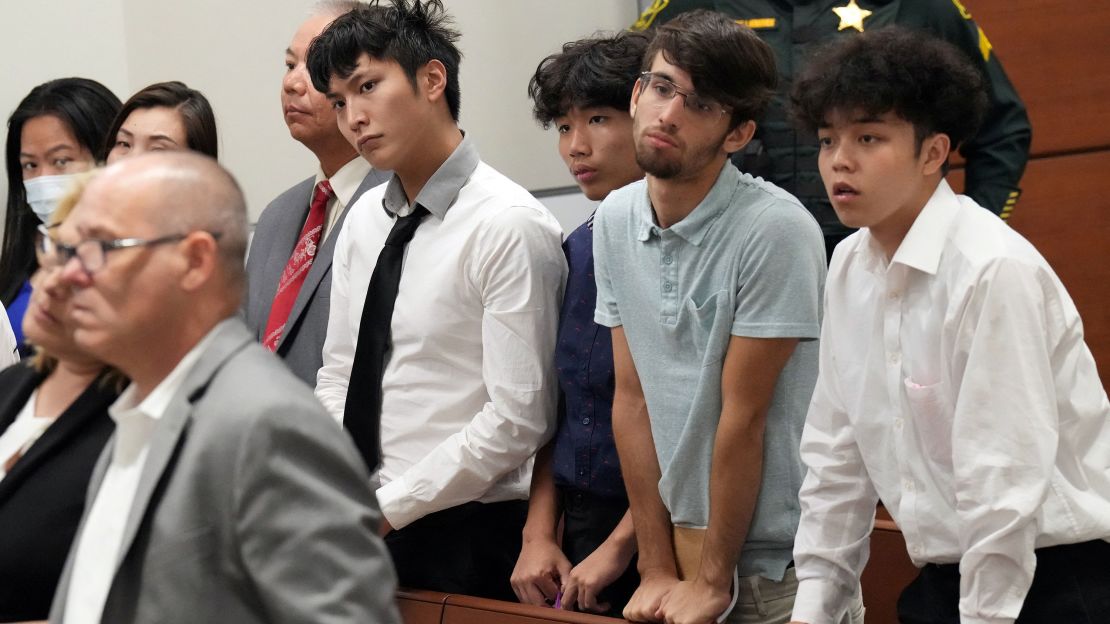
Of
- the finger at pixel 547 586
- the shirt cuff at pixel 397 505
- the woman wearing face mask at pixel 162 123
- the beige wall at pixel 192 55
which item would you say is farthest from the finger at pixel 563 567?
the beige wall at pixel 192 55

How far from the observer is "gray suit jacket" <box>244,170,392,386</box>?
302 cm

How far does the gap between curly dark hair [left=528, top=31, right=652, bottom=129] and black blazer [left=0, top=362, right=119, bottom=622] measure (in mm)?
1243

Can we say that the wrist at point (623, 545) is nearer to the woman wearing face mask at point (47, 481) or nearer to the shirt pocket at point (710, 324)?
the shirt pocket at point (710, 324)

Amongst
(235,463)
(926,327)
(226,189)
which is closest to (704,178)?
(926,327)

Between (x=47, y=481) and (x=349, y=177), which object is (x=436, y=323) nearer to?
(x=349, y=177)

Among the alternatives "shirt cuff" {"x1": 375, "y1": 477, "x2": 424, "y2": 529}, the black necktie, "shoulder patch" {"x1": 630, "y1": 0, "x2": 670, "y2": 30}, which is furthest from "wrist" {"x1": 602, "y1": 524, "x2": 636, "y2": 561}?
"shoulder patch" {"x1": 630, "y1": 0, "x2": 670, "y2": 30}

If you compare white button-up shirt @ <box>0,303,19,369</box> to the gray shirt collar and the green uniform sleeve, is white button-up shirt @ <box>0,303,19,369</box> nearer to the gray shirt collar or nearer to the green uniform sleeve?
the gray shirt collar

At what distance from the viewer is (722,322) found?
2.26 meters

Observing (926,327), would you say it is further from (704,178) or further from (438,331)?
(438,331)

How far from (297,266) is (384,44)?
651mm

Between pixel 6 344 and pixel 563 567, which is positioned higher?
pixel 6 344

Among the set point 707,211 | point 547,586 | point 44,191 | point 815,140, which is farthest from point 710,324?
point 44,191

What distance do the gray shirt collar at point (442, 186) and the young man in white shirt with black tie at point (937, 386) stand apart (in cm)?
84

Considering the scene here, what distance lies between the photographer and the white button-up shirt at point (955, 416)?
71.8 inches
